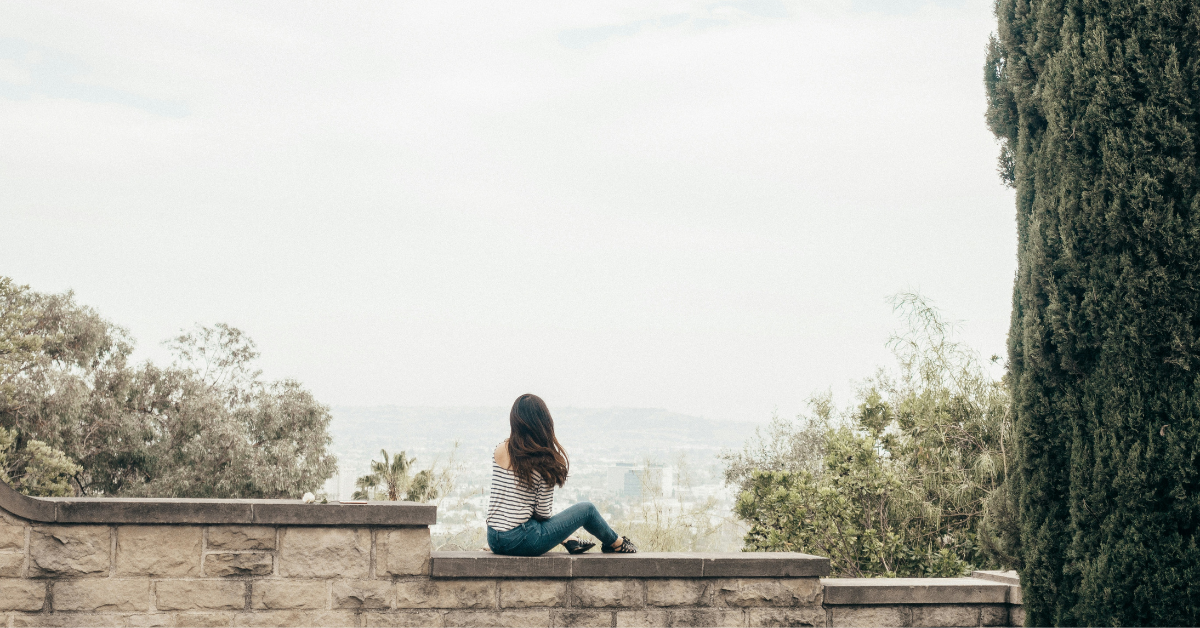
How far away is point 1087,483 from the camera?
13.3 feet

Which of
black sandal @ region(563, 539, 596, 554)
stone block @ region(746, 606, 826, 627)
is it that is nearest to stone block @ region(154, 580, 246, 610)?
black sandal @ region(563, 539, 596, 554)

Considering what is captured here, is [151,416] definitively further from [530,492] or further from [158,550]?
[530,492]

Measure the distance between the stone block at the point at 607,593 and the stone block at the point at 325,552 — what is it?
3.59 ft

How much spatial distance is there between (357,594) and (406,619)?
28 centimetres

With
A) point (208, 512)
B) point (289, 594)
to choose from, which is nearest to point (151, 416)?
point (208, 512)

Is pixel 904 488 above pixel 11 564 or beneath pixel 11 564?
above

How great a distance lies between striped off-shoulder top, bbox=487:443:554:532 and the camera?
437 cm

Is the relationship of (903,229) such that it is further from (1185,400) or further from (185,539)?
(185,539)

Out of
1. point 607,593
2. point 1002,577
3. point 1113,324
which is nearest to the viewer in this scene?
point 1113,324

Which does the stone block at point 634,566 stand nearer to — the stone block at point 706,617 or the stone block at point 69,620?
the stone block at point 706,617

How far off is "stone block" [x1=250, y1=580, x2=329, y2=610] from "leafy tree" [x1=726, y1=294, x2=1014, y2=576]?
3260mm

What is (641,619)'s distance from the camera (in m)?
4.38

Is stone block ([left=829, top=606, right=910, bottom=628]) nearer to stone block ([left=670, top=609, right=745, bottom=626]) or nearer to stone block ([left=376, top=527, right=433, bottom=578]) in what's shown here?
→ stone block ([left=670, top=609, right=745, bottom=626])

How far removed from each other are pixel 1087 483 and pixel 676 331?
29.5 m
